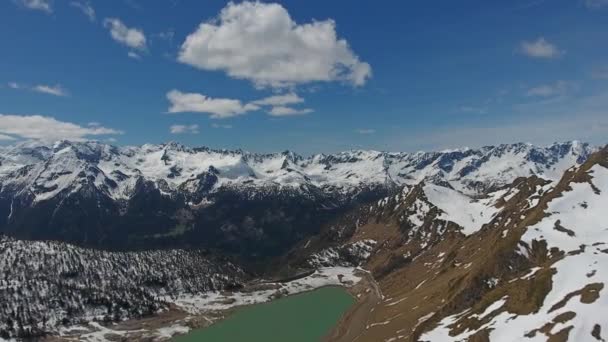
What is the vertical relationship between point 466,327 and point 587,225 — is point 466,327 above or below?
below

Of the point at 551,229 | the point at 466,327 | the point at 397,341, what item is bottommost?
the point at 397,341

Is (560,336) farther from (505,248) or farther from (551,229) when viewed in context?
(551,229)

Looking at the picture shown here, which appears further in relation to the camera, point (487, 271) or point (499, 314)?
point (487, 271)

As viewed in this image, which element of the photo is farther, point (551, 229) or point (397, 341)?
point (551, 229)

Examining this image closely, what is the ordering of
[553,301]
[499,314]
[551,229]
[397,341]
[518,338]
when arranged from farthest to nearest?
[551,229], [397,341], [499,314], [553,301], [518,338]

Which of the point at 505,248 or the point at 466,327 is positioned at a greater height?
the point at 505,248

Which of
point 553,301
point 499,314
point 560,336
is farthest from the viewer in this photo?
point 499,314

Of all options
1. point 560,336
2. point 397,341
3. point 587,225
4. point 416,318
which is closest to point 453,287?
point 416,318

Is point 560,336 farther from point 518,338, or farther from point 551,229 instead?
point 551,229

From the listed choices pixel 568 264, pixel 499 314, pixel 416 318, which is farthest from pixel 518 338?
pixel 416 318
